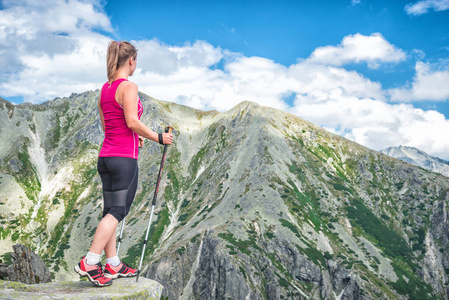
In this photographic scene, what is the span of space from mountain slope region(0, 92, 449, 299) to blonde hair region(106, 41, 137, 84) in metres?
84.7

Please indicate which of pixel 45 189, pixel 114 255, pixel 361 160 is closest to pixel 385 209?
pixel 361 160

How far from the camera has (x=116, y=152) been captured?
724 cm

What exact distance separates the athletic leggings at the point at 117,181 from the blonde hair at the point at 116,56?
2127mm

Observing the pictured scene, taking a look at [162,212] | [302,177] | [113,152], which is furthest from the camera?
[162,212]

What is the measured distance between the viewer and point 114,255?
7.69 meters

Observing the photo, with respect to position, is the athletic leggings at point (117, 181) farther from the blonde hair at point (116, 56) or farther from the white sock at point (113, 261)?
the blonde hair at point (116, 56)

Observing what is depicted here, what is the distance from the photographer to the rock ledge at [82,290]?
595 cm

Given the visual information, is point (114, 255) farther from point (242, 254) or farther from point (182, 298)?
point (182, 298)

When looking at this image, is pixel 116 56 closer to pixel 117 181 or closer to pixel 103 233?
pixel 117 181

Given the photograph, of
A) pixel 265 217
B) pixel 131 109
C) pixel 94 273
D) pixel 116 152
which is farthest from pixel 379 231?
pixel 131 109

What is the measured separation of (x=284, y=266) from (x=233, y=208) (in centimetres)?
2855

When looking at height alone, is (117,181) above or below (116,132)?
below

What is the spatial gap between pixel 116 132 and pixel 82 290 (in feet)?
12.2

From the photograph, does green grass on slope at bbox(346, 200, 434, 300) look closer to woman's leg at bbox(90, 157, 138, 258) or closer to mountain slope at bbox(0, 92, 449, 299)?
mountain slope at bbox(0, 92, 449, 299)
